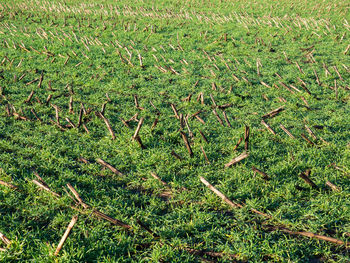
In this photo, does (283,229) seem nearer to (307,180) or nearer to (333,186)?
(307,180)

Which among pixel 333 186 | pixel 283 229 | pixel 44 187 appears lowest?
pixel 44 187

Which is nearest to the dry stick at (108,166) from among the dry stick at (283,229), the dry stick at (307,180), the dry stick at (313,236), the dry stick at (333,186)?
the dry stick at (283,229)

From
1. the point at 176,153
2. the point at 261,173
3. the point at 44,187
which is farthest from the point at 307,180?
the point at 44,187

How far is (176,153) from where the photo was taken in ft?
16.1

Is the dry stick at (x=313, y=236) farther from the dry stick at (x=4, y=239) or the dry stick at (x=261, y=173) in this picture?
the dry stick at (x=4, y=239)

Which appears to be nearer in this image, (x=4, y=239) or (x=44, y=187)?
(x=4, y=239)

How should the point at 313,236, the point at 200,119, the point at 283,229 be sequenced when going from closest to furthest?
the point at 313,236, the point at 283,229, the point at 200,119

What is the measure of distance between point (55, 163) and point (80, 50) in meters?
7.16

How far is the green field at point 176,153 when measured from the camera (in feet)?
10.8

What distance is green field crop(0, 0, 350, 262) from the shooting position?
10.8 ft

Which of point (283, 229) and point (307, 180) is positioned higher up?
point (307, 180)

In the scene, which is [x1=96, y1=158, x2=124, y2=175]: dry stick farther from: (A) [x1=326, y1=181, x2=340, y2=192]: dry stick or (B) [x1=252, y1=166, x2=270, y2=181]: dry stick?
(A) [x1=326, y1=181, x2=340, y2=192]: dry stick

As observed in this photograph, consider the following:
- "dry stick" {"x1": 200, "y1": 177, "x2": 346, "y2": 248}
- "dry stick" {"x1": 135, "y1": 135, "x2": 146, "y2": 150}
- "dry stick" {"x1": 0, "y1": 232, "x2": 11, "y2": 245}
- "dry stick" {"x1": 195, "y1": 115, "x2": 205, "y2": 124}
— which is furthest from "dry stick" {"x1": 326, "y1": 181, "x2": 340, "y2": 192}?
"dry stick" {"x1": 0, "y1": 232, "x2": 11, "y2": 245}

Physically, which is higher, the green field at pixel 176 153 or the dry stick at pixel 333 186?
the dry stick at pixel 333 186
